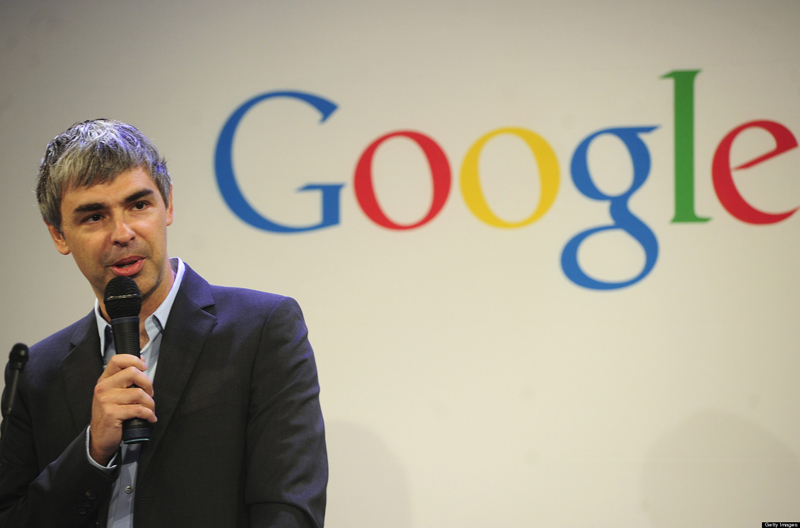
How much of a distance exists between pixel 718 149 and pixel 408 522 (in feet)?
6.67

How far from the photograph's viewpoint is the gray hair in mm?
1310

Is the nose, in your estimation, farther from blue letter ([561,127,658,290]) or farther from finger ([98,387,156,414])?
blue letter ([561,127,658,290])

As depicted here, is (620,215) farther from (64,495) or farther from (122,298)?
(64,495)

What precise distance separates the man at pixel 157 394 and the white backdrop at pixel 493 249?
141cm

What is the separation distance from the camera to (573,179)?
2.75 metres

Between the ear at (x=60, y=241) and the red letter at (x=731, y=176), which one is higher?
the red letter at (x=731, y=176)

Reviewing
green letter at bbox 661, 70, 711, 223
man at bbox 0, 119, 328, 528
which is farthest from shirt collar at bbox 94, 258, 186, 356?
green letter at bbox 661, 70, 711, 223

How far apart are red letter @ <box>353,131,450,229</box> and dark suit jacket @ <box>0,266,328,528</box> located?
56.1 inches

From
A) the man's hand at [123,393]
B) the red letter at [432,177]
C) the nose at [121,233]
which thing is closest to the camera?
the man's hand at [123,393]

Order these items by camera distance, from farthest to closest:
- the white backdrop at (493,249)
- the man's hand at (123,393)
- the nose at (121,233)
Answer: the white backdrop at (493,249) → the nose at (121,233) → the man's hand at (123,393)

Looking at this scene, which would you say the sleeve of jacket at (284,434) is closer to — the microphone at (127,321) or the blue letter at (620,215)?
the microphone at (127,321)

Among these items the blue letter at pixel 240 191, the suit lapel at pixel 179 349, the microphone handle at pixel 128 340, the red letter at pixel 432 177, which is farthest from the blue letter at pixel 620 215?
the microphone handle at pixel 128 340

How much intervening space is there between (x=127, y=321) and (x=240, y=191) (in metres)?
1.78

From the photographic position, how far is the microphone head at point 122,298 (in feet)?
3.88
